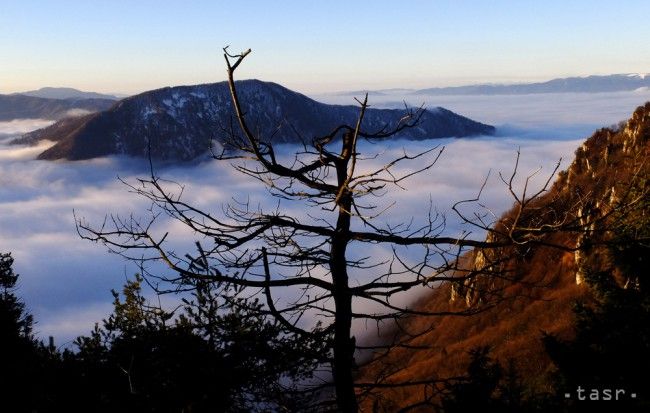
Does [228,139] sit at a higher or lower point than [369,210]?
higher

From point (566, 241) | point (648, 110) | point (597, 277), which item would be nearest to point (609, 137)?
point (648, 110)

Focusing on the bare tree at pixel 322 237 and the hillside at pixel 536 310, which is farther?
the hillside at pixel 536 310

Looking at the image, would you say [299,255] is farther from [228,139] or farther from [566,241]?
A: [566,241]

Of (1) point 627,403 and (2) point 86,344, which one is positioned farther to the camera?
(2) point 86,344

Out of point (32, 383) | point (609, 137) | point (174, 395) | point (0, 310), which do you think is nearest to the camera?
point (174, 395)

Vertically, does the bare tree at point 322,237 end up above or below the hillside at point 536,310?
above

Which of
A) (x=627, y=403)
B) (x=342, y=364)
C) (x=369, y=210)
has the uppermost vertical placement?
(x=369, y=210)

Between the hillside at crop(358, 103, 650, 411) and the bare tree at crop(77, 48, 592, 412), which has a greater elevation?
the bare tree at crop(77, 48, 592, 412)

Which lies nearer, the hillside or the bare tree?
the bare tree

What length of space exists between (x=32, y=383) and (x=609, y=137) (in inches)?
3825

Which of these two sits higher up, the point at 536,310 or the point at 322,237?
the point at 322,237

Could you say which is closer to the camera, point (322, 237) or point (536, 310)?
point (322, 237)

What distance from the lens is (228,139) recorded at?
600cm

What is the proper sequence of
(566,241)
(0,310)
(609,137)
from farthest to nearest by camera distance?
(609,137) < (566,241) < (0,310)
